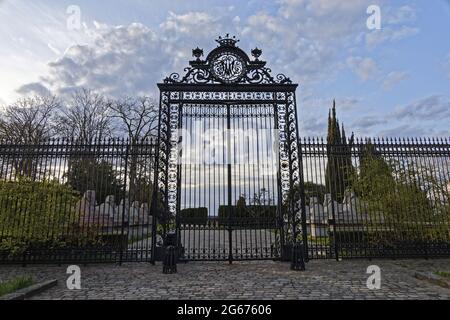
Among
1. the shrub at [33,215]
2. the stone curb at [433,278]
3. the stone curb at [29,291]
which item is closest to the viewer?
the stone curb at [29,291]

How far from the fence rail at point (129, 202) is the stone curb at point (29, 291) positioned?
8.09 feet

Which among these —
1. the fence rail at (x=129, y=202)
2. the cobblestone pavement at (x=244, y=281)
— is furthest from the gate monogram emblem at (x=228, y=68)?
the cobblestone pavement at (x=244, y=281)

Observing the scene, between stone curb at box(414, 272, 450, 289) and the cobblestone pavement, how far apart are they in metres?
0.14

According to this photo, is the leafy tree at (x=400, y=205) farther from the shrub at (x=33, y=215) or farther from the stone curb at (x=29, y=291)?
the shrub at (x=33, y=215)

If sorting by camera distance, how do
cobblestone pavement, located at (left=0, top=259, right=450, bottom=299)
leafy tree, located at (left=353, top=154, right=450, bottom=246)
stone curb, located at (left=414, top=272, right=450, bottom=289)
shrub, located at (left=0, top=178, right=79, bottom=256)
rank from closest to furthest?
cobblestone pavement, located at (left=0, top=259, right=450, bottom=299), stone curb, located at (left=414, top=272, right=450, bottom=289), shrub, located at (left=0, top=178, right=79, bottom=256), leafy tree, located at (left=353, top=154, right=450, bottom=246)

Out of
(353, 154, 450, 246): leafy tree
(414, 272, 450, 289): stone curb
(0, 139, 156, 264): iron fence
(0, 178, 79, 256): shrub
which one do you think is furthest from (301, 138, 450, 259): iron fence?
(0, 178, 79, 256): shrub

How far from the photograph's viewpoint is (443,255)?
8.41 metres

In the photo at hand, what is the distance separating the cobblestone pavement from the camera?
4.84 m

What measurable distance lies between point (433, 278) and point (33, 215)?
994 cm

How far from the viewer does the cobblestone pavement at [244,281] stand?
15.9 feet

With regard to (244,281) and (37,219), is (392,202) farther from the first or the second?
(37,219)

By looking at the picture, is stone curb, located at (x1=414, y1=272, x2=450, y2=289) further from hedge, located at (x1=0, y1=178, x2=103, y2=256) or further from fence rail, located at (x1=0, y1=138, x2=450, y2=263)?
hedge, located at (x1=0, y1=178, x2=103, y2=256)

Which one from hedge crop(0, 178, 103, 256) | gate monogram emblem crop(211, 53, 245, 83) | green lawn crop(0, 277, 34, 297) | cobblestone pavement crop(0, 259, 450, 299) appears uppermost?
gate monogram emblem crop(211, 53, 245, 83)

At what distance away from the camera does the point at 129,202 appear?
7992 mm
